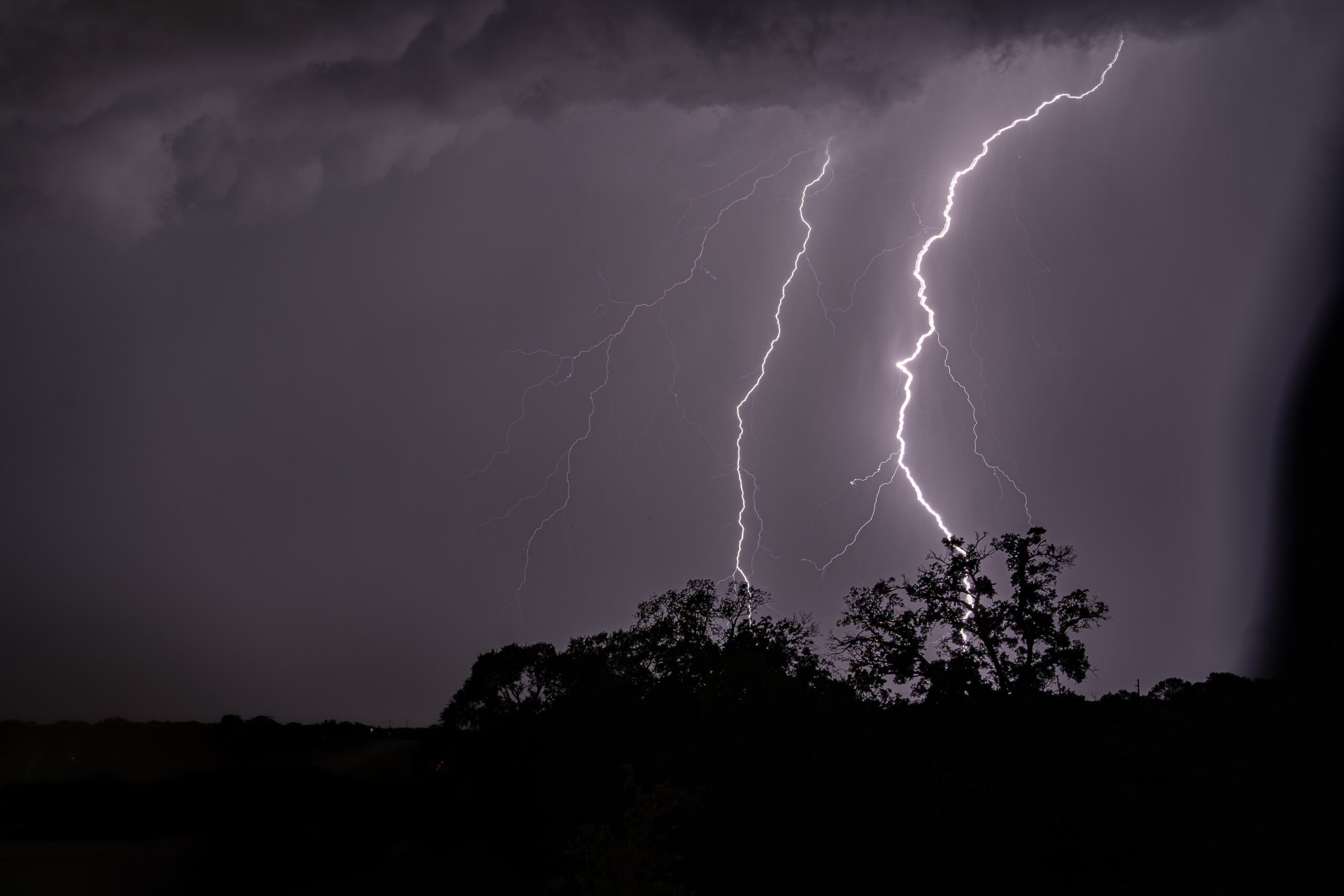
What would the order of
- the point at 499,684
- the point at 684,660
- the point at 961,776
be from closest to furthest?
1. the point at 961,776
2. the point at 684,660
3. the point at 499,684

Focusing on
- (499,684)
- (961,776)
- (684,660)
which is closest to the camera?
(961,776)

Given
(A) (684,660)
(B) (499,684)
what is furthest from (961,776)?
(B) (499,684)

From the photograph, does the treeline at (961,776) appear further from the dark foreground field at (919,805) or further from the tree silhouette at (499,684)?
the tree silhouette at (499,684)

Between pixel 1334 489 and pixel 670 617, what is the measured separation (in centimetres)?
1757

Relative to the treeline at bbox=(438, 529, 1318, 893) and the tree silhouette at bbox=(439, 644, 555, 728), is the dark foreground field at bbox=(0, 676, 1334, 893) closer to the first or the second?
the treeline at bbox=(438, 529, 1318, 893)

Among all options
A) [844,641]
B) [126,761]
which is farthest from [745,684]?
[126,761]

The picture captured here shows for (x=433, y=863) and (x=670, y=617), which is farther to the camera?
(x=670, y=617)

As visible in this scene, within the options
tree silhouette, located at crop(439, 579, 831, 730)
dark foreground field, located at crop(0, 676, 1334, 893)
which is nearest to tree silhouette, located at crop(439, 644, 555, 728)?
tree silhouette, located at crop(439, 579, 831, 730)

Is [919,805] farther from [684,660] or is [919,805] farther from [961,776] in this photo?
[684,660]

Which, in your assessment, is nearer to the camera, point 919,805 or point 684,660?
point 919,805

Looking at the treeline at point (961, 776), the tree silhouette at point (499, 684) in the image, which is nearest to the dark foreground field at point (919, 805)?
the treeline at point (961, 776)

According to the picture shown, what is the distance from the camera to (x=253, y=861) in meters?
20.6

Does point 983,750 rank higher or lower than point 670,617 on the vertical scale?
lower

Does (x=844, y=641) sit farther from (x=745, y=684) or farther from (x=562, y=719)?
(x=562, y=719)
